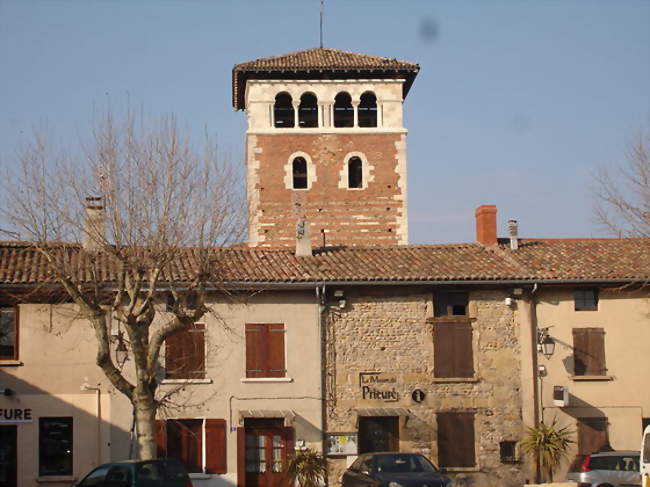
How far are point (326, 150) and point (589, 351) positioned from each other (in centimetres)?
1789

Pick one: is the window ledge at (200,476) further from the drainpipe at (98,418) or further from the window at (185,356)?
the window at (185,356)

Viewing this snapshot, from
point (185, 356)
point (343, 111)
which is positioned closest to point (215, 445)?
point (185, 356)

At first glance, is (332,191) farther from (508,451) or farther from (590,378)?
(508,451)

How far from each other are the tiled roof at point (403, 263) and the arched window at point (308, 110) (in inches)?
558

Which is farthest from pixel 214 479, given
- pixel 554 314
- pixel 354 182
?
pixel 354 182

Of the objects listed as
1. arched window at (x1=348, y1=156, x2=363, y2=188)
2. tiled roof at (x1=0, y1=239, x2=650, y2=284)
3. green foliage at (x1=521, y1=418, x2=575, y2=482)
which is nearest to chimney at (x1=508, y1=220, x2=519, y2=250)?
tiled roof at (x1=0, y1=239, x2=650, y2=284)

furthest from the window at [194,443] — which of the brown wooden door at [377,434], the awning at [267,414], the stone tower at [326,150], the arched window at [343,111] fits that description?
the arched window at [343,111]

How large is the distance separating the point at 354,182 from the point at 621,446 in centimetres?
1900

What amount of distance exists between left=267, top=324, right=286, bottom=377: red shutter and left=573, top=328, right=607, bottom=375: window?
8.21m

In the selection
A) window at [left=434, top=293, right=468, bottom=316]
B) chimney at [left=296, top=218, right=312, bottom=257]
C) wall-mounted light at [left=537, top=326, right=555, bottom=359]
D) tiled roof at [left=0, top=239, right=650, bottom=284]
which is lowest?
wall-mounted light at [left=537, top=326, right=555, bottom=359]

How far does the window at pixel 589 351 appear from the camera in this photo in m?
31.5

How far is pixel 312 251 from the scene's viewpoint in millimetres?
33750

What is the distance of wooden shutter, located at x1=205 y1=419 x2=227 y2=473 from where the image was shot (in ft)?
97.3

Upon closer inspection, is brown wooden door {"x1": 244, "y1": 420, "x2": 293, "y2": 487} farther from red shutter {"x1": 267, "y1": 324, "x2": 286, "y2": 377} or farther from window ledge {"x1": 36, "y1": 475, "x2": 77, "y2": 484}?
window ledge {"x1": 36, "y1": 475, "x2": 77, "y2": 484}
